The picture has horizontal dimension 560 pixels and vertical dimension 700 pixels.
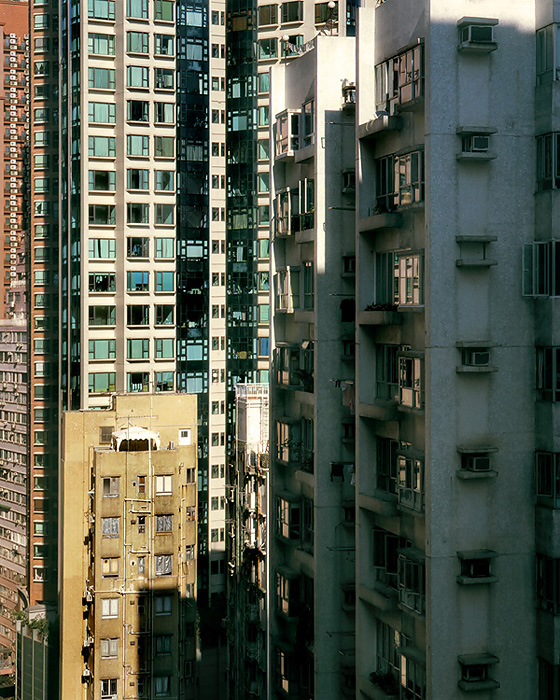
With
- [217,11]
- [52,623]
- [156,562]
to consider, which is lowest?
[52,623]

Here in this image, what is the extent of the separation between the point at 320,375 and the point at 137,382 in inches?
1832

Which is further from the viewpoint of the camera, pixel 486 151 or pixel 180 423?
pixel 180 423

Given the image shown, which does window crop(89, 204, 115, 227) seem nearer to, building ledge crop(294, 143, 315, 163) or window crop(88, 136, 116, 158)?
window crop(88, 136, 116, 158)

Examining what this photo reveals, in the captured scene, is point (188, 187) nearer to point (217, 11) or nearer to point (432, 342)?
point (217, 11)

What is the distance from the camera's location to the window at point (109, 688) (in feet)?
181

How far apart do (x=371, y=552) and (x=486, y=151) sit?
9974 millimetres

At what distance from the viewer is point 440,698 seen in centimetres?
2333

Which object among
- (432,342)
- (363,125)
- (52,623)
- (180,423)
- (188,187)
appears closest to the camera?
(432,342)

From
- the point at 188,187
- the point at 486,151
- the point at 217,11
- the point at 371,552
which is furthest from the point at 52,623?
the point at 486,151

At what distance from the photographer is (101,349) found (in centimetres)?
7631

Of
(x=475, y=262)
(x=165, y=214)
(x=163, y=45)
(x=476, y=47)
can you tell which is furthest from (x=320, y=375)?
(x=163, y=45)

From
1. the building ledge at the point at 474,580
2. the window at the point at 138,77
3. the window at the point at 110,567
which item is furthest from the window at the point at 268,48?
the building ledge at the point at 474,580

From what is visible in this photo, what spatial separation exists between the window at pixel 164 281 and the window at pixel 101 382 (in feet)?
22.4

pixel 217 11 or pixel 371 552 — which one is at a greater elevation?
pixel 217 11
